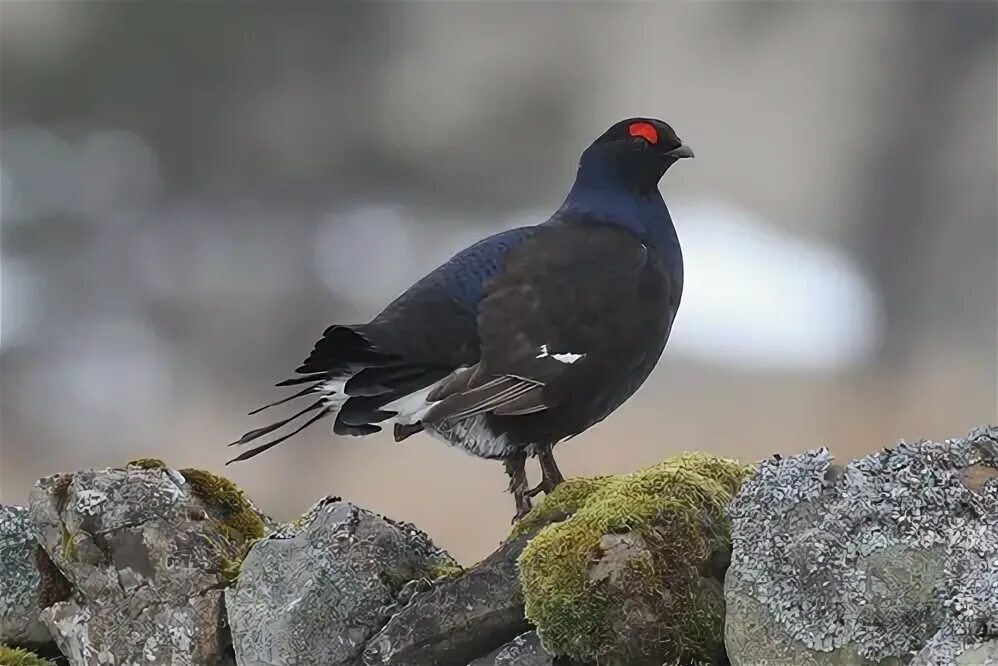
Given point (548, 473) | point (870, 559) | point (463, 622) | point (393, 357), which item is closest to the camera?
point (870, 559)

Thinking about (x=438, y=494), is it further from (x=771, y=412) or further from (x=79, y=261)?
(x=79, y=261)

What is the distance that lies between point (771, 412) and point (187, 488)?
1417 millimetres

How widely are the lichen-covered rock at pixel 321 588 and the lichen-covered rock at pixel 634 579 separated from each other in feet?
0.84

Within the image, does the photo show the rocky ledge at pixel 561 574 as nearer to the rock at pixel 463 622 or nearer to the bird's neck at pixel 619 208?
the rock at pixel 463 622

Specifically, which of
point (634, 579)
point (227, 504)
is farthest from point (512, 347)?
point (227, 504)

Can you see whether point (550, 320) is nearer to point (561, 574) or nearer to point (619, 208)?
point (619, 208)

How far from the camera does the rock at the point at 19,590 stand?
1.52 metres

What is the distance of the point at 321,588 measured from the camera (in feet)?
4.03

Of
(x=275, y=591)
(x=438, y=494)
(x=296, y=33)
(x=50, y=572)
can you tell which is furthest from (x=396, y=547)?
(x=296, y=33)

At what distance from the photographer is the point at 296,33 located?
264cm

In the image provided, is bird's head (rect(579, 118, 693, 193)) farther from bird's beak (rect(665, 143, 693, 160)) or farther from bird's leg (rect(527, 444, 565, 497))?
bird's leg (rect(527, 444, 565, 497))

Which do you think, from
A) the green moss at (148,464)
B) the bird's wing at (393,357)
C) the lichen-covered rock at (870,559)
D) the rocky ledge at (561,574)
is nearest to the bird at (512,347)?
the bird's wing at (393,357)

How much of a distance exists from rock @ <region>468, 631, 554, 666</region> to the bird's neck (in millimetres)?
639

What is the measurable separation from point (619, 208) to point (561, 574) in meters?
0.66
